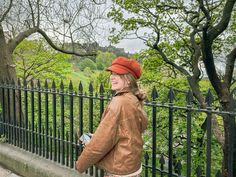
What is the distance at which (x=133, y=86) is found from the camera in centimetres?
262

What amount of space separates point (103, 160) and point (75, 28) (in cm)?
834

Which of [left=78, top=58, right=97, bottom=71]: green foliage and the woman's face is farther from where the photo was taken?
[left=78, top=58, right=97, bottom=71]: green foliage

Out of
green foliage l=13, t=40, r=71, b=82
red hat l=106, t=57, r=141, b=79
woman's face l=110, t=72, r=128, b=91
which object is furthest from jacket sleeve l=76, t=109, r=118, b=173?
green foliage l=13, t=40, r=71, b=82

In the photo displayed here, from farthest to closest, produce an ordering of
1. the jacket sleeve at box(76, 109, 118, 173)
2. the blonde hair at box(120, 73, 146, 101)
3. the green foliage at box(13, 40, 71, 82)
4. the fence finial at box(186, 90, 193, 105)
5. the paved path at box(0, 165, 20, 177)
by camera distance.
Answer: the green foliage at box(13, 40, 71, 82), the paved path at box(0, 165, 20, 177), the fence finial at box(186, 90, 193, 105), the blonde hair at box(120, 73, 146, 101), the jacket sleeve at box(76, 109, 118, 173)

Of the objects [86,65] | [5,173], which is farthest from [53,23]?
[86,65]

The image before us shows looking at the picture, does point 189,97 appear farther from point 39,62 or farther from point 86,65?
point 86,65

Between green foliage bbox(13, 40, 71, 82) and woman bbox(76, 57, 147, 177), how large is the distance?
1743 centimetres

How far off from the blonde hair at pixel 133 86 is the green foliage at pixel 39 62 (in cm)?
1739

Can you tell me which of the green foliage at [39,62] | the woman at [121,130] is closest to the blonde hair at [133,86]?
the woman at [121,130]

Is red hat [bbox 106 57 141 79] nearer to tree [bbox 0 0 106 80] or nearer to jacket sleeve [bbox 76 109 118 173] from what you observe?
jacket sleeve [bbox 76 109 118 173]

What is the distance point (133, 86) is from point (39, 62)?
729 inches

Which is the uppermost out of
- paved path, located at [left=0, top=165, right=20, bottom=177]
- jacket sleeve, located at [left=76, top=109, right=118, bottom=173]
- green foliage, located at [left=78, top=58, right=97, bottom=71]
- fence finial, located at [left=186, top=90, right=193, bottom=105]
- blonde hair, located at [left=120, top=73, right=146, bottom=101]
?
Result: green foliage, located at [left=78, top=58, right=97, bottom=71]

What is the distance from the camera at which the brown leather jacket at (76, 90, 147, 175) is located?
2.45m

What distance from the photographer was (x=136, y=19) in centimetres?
1684
